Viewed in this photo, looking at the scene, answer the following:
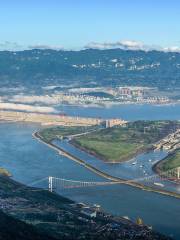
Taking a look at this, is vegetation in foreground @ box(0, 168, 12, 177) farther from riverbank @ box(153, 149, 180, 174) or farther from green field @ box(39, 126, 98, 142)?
green field @ box(39, 126, 98, 142)

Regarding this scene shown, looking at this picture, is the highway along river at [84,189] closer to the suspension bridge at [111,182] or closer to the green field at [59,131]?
the suspension bridge at [111,182]

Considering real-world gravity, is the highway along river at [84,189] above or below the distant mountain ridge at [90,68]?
below

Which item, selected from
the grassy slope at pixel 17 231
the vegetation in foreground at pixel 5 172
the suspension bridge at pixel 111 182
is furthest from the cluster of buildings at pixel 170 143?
the grassy slope at pixel 17 231

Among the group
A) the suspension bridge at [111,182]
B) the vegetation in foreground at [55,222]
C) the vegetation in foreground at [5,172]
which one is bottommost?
the suspension bridge at [111,182]

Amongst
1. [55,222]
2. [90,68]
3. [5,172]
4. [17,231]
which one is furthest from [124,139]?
[90,68]

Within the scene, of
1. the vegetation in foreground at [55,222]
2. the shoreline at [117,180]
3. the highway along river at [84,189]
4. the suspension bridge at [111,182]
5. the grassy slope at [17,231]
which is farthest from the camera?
Result: the suspension bridge at [111,182]

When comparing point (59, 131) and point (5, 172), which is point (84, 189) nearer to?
point (5, 172)

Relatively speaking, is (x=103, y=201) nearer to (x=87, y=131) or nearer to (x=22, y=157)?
(x=22, y=157)
